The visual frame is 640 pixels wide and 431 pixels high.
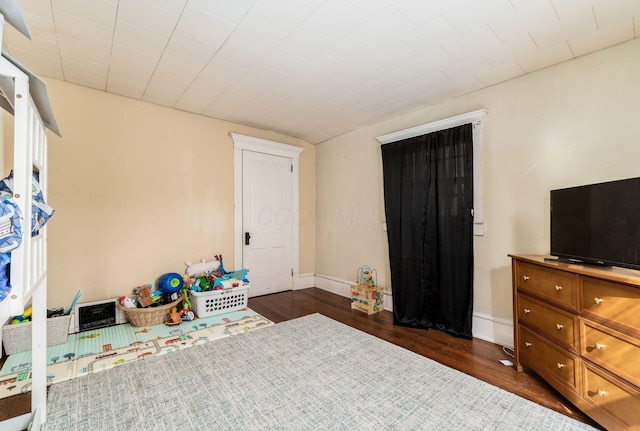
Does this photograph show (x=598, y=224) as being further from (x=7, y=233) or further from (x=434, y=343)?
(x=7, y=233)

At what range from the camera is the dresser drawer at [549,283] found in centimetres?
170

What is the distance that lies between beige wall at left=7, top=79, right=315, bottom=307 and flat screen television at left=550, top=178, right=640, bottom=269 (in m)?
3.49

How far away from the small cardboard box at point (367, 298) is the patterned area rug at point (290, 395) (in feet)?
3.20

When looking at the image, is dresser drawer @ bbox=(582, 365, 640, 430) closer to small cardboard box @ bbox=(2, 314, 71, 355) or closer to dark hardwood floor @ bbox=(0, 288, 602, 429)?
dark hardwood floor @ bbox=(0, 288, 602, 429)

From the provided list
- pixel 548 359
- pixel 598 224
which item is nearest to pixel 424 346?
pixel 548 359

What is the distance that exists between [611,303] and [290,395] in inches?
74.5

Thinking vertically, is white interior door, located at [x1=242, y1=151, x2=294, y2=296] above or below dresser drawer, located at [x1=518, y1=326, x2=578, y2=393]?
above

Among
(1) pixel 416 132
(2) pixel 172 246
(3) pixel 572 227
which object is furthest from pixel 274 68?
(3) pixel 572 227

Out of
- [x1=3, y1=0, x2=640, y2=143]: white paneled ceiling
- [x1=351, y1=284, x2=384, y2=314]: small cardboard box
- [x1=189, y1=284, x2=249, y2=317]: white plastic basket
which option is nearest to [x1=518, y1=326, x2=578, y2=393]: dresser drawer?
[x1=351, y1=284, x2=384, y2=314]: small cardboard box

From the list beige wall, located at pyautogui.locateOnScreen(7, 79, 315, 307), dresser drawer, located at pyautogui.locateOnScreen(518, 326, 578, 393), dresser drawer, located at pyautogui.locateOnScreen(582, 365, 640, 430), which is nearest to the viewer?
dresser drawer, located at pyautogui.locateOnScreen(582, 365, 640, 430)

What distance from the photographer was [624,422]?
4.52 ft

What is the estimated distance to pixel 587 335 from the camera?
1.59 metres

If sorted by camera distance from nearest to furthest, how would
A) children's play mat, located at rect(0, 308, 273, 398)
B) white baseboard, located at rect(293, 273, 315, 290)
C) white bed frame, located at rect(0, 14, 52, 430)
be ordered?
white bed frame, located at rect(0, 14, 52, 430), children's play mat, located at rect(0, 308, 273, 398), white baseboard, located at rect(293, 273, 315, 290)

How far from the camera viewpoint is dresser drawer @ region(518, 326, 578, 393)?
5.45 ft
